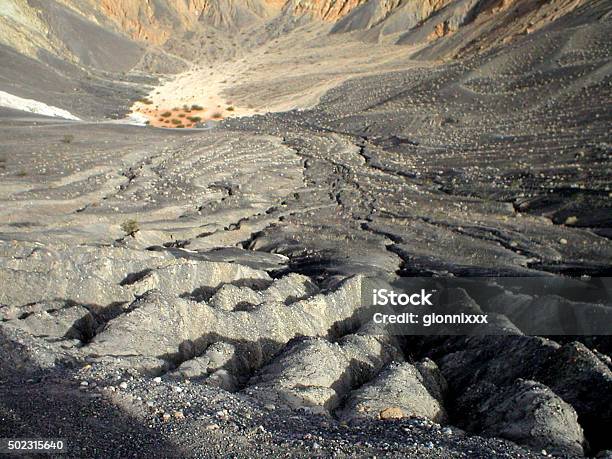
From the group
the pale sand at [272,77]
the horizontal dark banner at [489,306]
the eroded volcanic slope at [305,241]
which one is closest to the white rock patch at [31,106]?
the eroded volcanic slope at [305,241]

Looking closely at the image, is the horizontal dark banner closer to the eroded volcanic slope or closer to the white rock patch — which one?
the eroded volcanic slope

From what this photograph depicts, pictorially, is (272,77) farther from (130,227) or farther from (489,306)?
(489,306)

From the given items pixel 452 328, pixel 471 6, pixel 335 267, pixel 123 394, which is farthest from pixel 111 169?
pixel 471 6

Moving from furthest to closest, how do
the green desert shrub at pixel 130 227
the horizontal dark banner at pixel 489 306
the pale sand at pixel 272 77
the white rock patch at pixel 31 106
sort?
1. the pale sand at pixel 272 77
2. the white rock patch at pixel 31 106
3. the green desert shrub at pixel 130 227
4. the horizontal dark banner at pixel 489 306

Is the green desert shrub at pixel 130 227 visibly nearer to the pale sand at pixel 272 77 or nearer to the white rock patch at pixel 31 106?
the white rock patch at pixel 31 106

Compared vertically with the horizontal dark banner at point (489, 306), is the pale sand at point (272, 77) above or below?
above

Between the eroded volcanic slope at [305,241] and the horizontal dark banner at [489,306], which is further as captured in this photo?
the horizontal dark banner at [489,306]
